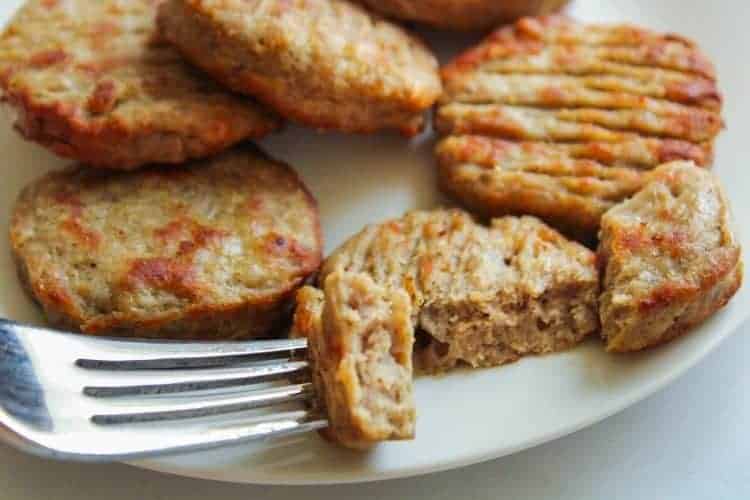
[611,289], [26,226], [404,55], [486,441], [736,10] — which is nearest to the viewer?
[486,441]

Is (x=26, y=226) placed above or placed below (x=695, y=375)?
above

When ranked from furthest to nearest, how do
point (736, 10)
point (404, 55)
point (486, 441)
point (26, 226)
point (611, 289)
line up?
point (736, 10)
point (404, 55)
point (26, 226)
point (611, 289)
point (486, 441)

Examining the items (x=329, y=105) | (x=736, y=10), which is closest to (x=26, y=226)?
(x=329, y=105)

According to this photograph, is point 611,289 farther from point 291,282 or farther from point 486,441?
point 291,282

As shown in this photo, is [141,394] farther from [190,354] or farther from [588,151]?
[588,151]

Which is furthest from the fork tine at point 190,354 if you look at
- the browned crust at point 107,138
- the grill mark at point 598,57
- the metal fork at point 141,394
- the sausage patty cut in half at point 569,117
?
the grill mark at point 598,57

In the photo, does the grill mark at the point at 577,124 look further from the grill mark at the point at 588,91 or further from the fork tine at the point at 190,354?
the fork tine at the point at 190,354
